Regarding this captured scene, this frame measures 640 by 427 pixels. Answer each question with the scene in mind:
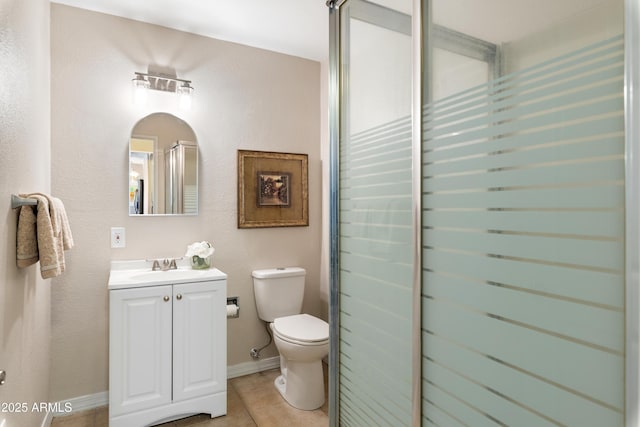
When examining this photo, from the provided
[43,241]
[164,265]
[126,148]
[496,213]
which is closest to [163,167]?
[126,148]

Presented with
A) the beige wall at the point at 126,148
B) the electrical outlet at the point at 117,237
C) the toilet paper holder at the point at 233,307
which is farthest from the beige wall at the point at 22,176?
the toilet paper holder at the point at 233,307

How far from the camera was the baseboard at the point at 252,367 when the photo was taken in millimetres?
2738

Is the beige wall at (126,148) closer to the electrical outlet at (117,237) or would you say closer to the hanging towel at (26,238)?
the electrical outlet at (117,237)

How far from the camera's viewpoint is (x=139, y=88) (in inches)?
93.5

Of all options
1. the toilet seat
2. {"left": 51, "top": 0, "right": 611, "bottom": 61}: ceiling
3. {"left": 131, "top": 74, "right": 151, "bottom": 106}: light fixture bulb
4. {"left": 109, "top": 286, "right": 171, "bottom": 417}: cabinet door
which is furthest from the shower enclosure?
{"left": 131, "top": 74, "right": 151, "bottom": 106}: light fixture bulb

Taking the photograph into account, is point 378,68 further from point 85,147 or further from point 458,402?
point 85,147

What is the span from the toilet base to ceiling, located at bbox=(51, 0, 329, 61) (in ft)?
7.26

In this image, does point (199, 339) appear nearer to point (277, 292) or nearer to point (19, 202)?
point (277, 292)

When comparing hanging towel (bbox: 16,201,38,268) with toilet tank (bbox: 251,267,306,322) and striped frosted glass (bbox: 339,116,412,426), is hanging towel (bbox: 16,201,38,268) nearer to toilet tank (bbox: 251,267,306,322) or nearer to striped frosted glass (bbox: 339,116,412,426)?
striped frosted glass (bbox: 339,116,412,426)

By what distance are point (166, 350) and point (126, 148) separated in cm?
130

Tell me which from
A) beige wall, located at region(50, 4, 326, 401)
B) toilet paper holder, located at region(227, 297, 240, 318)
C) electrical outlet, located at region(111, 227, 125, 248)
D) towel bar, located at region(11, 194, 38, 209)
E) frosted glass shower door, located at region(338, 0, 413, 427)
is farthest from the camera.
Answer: toilet paper holder, located at region(227, 297, 240, 318)

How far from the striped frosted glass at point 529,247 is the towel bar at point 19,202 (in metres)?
1.46

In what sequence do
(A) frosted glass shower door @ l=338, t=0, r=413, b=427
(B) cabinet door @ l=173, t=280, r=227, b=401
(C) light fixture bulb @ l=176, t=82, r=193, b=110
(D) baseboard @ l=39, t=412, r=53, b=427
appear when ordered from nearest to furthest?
(A) frosted glass shower door @ l=338, t=0, r=413, b=427 → (D) baseboard @ l=39, t=412, r=53, b=427 → (B) cabinet door @ l=173, t=280, r=227, b=401 → (C) light fixture bulb @ l=176, t=82, r=193, b=110

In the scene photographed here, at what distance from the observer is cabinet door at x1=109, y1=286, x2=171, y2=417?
1981 mm
